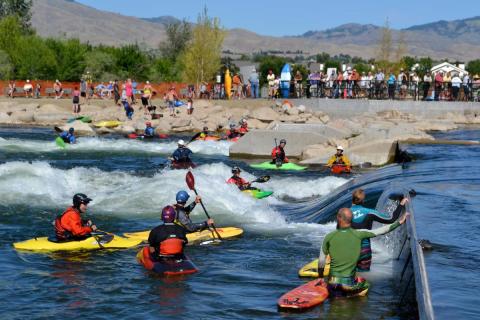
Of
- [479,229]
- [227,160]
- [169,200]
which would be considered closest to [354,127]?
[227,160]

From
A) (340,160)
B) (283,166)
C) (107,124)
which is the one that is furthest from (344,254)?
(107,124)

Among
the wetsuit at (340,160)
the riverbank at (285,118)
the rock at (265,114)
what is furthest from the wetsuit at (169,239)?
the rock at (265,114)

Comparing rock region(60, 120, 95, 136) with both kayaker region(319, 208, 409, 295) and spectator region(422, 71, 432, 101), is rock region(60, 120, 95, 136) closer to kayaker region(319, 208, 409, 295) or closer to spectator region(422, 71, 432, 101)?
spectator region(422, 71, 432, 101)

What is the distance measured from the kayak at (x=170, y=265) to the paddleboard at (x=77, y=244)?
1.70 m

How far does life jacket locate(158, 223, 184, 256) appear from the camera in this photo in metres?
13.0

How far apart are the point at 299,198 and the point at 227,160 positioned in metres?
7.92

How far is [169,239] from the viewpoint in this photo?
42.8ft

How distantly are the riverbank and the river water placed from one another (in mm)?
4386

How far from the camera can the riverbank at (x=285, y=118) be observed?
30.2 meters

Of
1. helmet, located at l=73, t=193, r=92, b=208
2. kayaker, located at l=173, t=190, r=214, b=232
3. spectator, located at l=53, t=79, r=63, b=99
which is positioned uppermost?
spectator, located at l=53, t=79, r=63, b=99

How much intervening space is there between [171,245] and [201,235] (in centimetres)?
264

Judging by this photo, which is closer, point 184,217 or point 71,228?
point 71,228

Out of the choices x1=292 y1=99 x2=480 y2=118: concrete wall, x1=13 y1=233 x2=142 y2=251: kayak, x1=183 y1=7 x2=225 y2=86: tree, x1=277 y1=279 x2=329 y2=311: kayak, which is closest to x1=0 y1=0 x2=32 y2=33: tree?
x1=183 y1=7 x2=225 y2=86: tree

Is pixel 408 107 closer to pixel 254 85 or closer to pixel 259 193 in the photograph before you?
pixel 254 85
